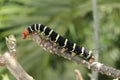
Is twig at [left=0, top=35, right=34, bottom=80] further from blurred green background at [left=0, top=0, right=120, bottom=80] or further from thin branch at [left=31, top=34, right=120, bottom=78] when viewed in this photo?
blurred green background at [left=0, top=0, right=120, bottom=80]

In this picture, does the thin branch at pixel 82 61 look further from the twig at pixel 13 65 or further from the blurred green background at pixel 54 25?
the blurred green background at pixel 54 25

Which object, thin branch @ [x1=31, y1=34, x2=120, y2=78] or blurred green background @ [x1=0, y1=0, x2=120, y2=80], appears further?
blurred green background @ [x1=0, y1=0, x2=120, y2=80]

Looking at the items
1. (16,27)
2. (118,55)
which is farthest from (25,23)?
(118,55)

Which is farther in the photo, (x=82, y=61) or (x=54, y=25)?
(x=54, y=25)

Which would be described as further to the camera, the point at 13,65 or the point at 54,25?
the point at 54,25

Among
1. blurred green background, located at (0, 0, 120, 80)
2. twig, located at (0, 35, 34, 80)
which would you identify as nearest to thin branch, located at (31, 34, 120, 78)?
twig, located at (0, 35, 34, 80)

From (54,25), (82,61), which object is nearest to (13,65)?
(82,61)

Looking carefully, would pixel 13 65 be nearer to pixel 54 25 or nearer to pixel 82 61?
pixel 82 61

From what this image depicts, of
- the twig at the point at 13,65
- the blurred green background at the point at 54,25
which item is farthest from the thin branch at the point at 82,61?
the blurred green background at the point at 54,25
